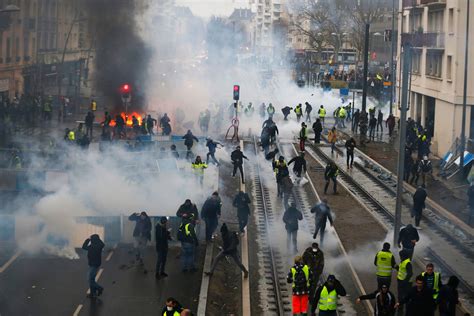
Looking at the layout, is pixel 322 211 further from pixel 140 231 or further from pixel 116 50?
pixel 116 50

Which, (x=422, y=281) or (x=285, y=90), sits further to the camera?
(x=285, y=90)

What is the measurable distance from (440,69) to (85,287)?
25773 mm

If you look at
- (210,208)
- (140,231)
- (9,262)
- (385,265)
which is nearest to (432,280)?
(385,265)

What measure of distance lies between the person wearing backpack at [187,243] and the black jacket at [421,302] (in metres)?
5.23

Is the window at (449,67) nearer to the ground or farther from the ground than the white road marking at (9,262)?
farther from the ground

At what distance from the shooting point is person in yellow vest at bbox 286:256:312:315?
1244 cm

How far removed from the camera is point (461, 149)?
27688 mm

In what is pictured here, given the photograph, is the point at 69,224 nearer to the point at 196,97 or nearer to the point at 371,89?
the point at 196,97

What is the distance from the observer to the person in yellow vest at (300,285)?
1244 centimetres

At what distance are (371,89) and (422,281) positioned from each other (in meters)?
53.0

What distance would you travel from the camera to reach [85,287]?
1459 centimetres

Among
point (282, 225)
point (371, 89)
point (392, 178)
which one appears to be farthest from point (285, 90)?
point (282, 225)

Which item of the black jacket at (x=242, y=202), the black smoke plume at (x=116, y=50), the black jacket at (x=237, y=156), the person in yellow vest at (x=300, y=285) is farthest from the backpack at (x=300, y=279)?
the black smoke plume at (x=116, y=50)

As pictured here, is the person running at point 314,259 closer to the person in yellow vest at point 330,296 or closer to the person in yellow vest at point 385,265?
the person in yellow vest at point 385,265
